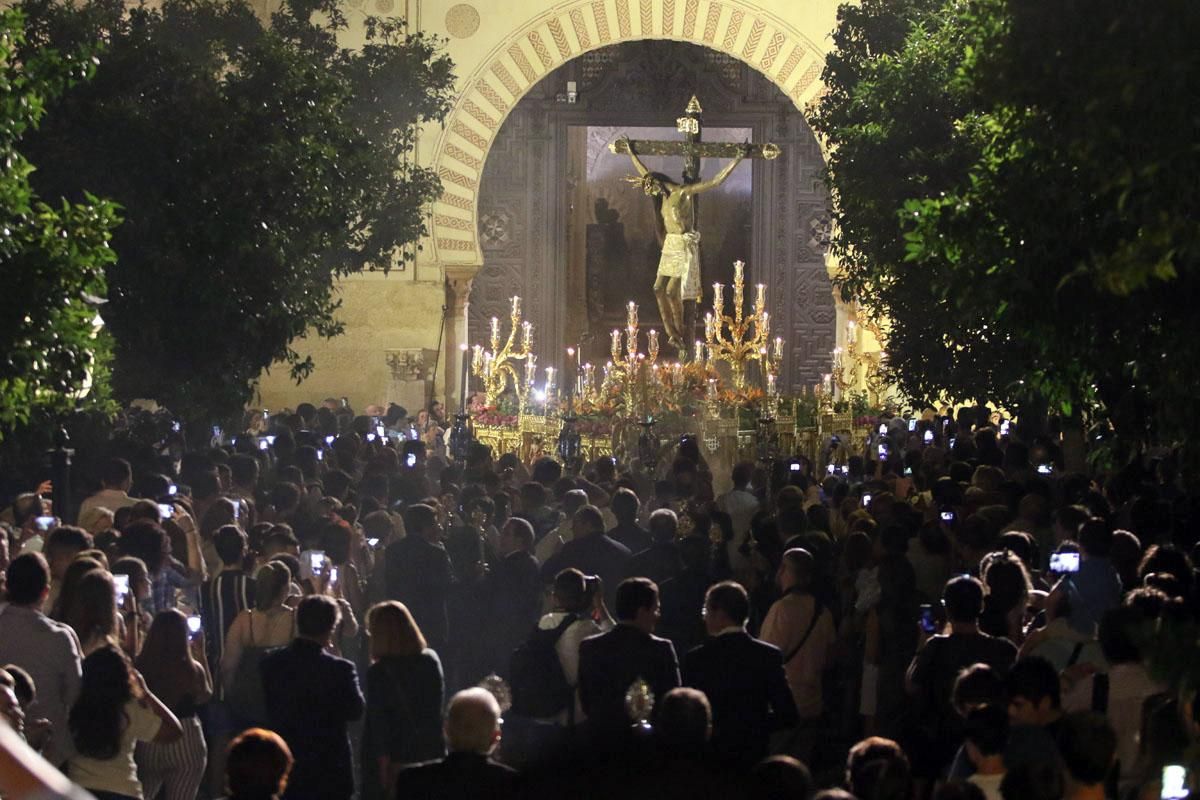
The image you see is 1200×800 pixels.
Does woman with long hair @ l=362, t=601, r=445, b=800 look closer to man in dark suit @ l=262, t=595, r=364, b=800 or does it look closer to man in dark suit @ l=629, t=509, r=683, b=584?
man in dark suit @ l=262, t=595, r=364, b=800

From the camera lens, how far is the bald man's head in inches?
209

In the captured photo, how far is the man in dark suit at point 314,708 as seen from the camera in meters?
6.35

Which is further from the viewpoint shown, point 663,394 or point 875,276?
point 663,394

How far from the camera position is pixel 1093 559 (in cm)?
808

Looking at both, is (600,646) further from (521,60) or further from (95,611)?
(521,60)

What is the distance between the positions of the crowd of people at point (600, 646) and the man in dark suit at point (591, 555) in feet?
0.06

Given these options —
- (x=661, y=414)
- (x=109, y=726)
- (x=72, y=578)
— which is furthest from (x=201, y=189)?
(x=109, y=726)

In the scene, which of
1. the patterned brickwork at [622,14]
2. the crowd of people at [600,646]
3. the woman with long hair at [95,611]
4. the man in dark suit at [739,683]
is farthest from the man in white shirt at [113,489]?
the patterned brickwork at [622,14]

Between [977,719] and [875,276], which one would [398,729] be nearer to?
[977,719]

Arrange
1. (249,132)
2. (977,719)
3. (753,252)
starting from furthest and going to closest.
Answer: (753,252) → (249,132) → (977,719)

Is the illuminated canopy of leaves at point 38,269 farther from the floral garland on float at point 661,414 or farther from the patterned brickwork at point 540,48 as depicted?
the patterned brickwork at point 540,48

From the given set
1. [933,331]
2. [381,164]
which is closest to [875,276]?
[933,331]

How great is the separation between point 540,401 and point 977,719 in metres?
14.4

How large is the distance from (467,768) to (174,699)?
184 centimetres
